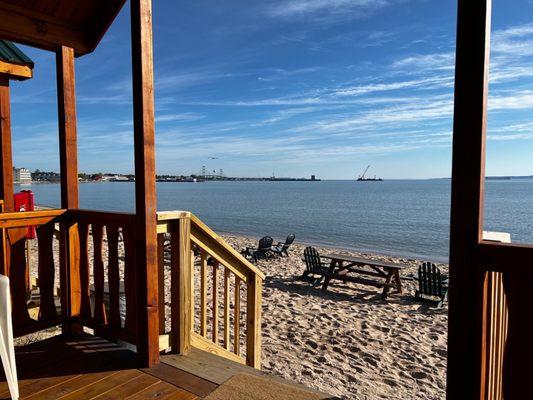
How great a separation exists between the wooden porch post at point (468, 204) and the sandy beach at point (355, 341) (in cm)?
273

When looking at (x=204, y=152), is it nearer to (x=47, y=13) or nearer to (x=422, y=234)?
(x=422, y=234)

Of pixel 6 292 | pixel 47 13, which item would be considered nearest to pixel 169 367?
pixel 6 292

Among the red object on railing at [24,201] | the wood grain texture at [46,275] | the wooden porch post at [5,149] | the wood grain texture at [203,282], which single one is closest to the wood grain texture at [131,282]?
the wood grain texture at [203,282]

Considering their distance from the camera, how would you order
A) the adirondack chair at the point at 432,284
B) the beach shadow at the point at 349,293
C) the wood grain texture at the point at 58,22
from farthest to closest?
the adirondack chair at the point at 432,284 → the beach shadow at the point at 349,293 → the wood grain texture at the point at 58,22

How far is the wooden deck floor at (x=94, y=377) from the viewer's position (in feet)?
7.24

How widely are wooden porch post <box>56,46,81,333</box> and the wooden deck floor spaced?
382mm

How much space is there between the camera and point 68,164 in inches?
119

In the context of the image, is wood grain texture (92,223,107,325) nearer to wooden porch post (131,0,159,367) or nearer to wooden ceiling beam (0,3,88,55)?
wooden porch post (131,0,159,367)

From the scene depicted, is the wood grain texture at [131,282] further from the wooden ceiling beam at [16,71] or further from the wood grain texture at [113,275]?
the wooden ceiling beam at [16,71]

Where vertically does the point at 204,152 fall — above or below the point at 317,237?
above

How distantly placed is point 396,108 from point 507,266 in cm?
4652

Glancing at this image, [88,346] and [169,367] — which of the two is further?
[88,346]

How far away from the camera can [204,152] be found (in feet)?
287

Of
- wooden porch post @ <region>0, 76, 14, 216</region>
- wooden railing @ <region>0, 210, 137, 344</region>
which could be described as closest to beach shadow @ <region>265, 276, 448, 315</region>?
wooden railing @ <region>0, 210, 137, 344</region>
